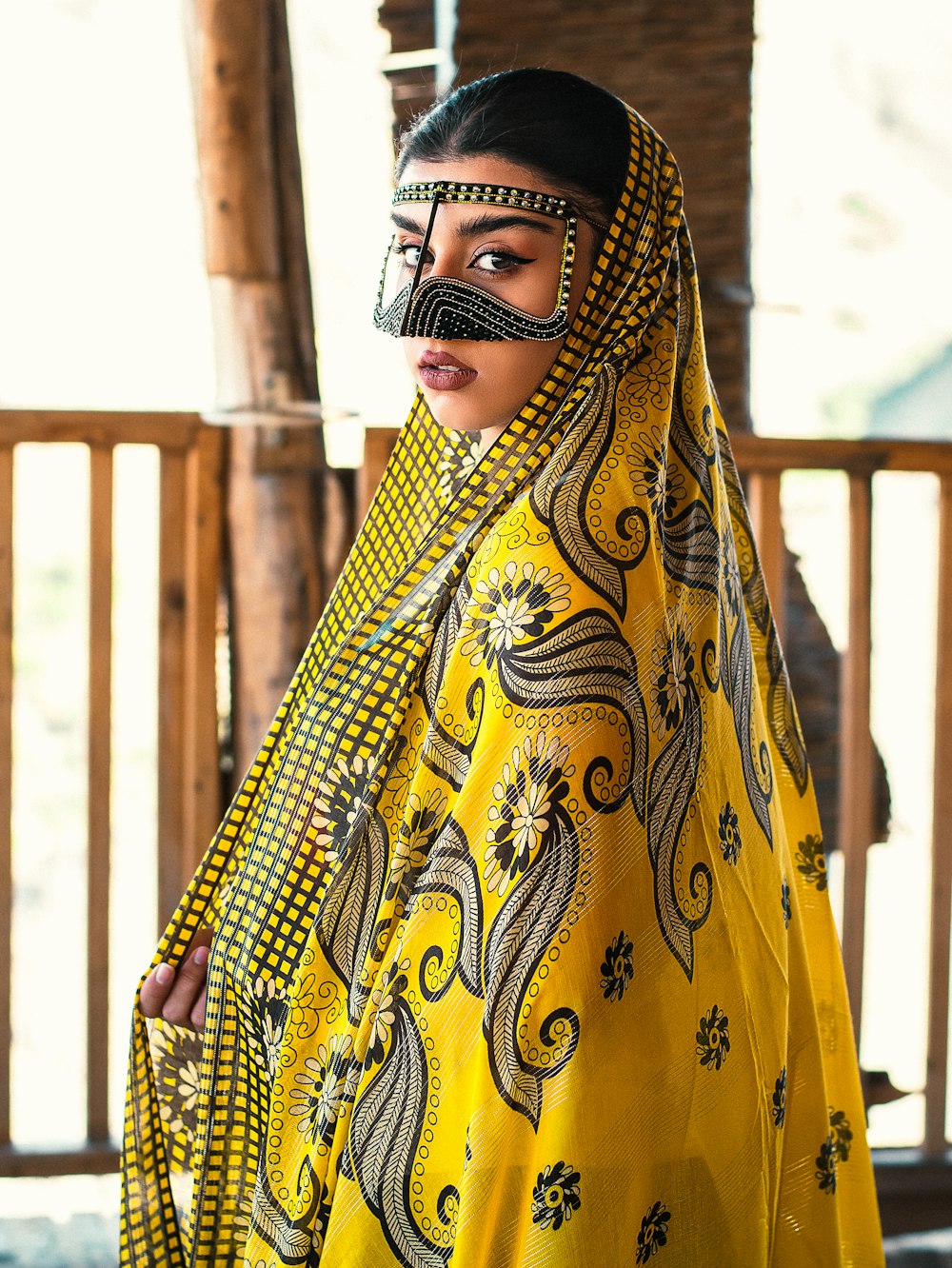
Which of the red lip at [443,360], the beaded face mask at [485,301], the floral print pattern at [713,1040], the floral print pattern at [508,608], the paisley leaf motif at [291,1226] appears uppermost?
the beaded face mask at [485,301]

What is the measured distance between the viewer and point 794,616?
2.41 metres

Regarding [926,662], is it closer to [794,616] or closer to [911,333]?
[911,333]

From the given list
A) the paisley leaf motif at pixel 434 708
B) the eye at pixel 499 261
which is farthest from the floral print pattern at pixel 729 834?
the eye at pixel 499 261

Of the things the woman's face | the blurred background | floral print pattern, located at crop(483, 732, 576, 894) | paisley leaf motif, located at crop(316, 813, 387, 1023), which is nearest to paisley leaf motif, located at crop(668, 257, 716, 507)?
the woman's face

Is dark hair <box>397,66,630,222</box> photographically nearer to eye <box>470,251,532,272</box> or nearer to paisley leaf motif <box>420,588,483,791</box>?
eye <box>470,251,532,272</box>

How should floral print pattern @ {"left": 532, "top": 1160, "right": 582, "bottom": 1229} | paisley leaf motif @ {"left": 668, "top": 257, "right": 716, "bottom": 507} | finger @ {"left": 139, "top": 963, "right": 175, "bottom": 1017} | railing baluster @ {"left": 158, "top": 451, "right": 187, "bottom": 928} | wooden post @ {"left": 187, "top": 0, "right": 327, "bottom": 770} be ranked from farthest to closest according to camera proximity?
railing baluster @ {"left": 158, "top": 451, "right": 187, "bottom": 928}
wooden post @ {"left": 187, "top": 0, "right": 327, "bottom": 770}
finger @ {"left": 139, "top": 963, "right": 175, "bottom": 1017}
paisley leaf motif @ {"left": 668, "top": 257, "right": 716, "bottom": 507}
floral print pattern @ {"left": 532, "top": 1160, "right": 582, "bottom": 1229}

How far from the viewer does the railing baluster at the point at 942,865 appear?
2.23m

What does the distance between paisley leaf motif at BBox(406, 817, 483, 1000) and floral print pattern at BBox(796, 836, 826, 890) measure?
57 centimetres

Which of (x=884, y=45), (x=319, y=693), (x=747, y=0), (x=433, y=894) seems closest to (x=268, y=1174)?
(x=433, y=894)

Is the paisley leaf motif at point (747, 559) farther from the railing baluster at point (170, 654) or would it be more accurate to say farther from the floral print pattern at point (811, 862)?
the railing baluster at point (170, 654)

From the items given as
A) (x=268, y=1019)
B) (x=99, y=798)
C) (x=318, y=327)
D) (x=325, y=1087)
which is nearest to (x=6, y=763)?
(x=99, y=798)

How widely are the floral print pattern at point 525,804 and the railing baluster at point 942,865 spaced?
151cm

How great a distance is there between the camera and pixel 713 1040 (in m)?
1.00

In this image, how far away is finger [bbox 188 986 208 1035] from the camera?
128 centimetres
